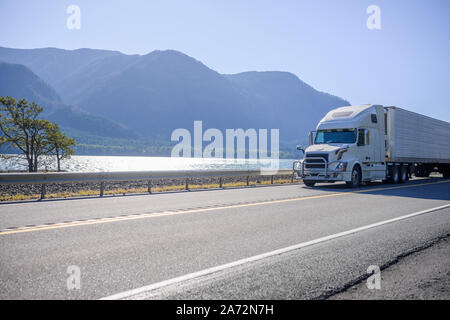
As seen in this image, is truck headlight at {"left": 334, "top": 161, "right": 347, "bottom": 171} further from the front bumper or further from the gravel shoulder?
the gravel shoulder

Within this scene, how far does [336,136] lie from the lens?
18.0m

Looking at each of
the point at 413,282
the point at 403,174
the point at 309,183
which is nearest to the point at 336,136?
the point at 309,183

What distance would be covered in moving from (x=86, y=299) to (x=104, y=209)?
6.27 meters

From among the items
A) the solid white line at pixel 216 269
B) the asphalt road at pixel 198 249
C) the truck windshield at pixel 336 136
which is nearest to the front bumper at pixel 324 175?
the truck windshield at pixel 336 136

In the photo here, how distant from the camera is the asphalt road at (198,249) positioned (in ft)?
11.8

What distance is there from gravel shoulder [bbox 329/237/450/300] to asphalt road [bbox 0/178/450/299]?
20cm

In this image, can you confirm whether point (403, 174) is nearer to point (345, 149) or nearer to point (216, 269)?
point (345, 149)

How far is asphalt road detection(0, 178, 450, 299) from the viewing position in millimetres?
3582

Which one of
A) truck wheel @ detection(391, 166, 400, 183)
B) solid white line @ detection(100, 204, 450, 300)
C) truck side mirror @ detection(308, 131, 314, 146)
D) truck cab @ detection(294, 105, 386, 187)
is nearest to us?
solid white line @ detection(100, 204, 450, 300)

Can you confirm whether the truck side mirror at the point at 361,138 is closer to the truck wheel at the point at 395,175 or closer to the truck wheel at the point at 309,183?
the truck wheel at the point at 309,183

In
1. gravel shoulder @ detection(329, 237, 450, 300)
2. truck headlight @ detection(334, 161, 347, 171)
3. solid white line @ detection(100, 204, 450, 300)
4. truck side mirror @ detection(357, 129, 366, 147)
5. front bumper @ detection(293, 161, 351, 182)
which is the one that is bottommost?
gravel shoulder @ detection(329, 237, 450, 300)

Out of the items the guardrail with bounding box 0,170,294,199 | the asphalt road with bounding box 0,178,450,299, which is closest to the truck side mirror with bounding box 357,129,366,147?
the guardrail with bounding box 0,170,294,199

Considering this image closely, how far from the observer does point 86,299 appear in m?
3.23
